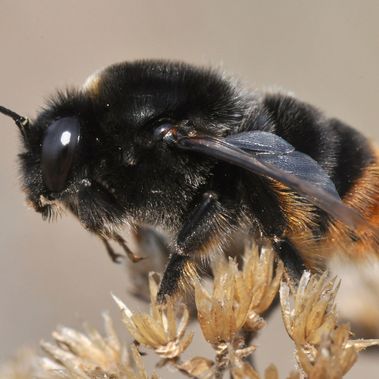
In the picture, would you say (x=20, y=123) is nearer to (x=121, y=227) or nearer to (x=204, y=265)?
(x=121, y=227)

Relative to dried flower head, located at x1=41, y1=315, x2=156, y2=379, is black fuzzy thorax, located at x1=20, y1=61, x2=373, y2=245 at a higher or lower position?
higher

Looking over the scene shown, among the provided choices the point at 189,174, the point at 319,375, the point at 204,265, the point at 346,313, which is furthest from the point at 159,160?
the point at 346,313

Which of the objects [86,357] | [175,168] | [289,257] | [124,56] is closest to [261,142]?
[175,168]

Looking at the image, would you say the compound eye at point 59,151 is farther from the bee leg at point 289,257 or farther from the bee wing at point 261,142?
the bee leg at point 289,257

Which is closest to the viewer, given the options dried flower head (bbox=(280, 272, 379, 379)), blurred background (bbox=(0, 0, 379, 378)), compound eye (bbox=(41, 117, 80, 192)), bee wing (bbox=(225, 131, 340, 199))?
dried flower head (bbox=(280, 272, 379, 379))

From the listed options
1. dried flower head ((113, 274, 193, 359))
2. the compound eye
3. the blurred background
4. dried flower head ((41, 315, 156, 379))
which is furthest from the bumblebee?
the blurred background

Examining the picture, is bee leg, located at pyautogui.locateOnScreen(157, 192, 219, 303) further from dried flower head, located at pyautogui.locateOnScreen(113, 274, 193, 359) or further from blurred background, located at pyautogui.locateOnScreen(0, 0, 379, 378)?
blurred background, located at pyautogui.locateOnScreen(0, 0, 379, 378)

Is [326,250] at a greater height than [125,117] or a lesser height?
lesser
